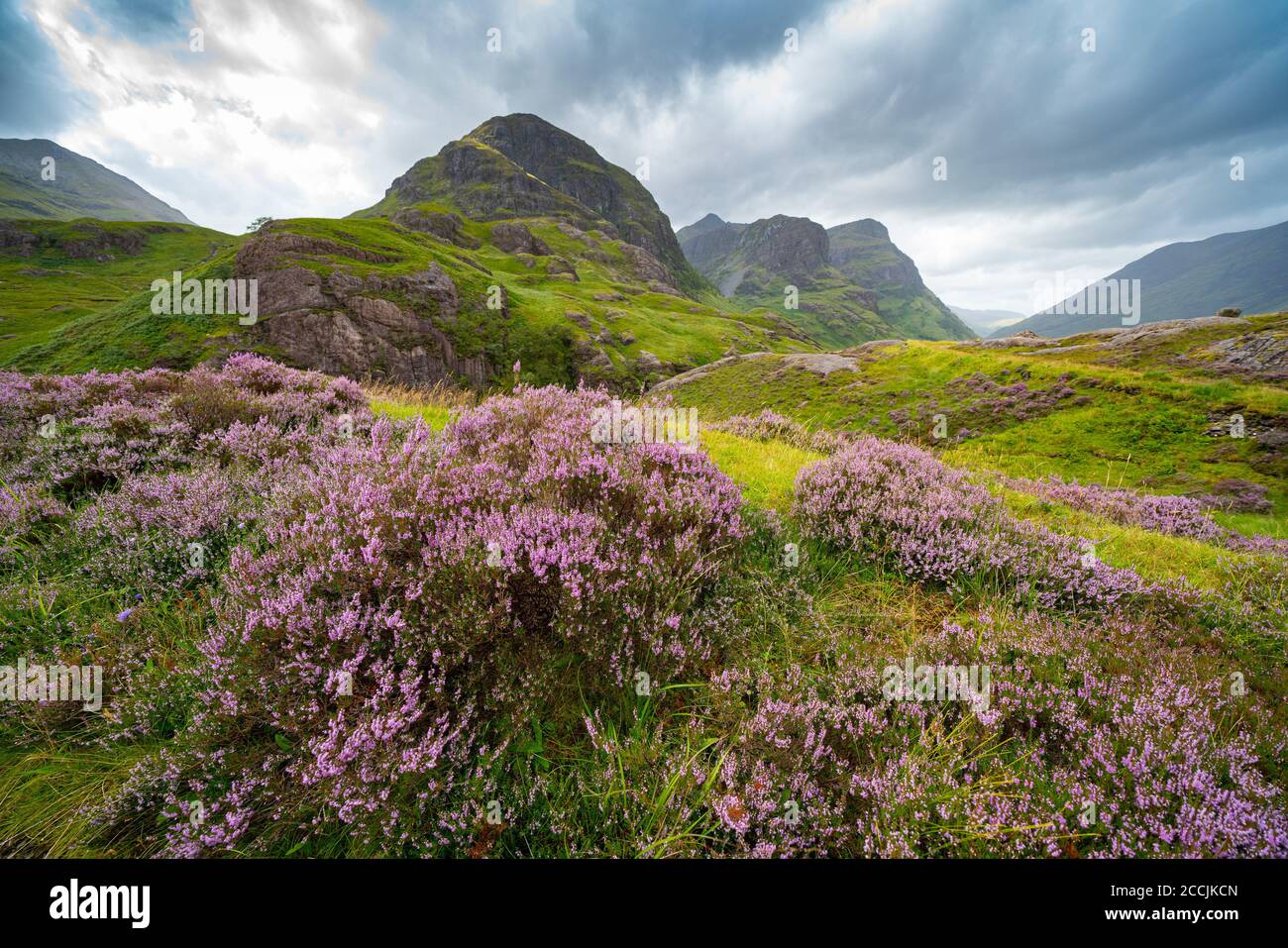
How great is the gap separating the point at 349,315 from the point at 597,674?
1821 inches

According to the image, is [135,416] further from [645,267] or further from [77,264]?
[645,267]

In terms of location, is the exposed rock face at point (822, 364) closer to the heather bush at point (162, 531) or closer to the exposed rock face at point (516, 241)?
the heather bush at point (162, 531)

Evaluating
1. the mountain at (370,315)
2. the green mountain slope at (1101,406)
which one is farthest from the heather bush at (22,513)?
the green mountain slope at (1101,406)

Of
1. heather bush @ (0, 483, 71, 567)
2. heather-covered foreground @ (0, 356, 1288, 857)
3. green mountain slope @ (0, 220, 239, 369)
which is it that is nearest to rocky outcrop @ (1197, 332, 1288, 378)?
heather-covered foreground @ (0, 356, 1288, 857)

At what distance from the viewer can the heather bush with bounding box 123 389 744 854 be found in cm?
205

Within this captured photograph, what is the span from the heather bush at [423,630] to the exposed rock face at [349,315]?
3178 cm

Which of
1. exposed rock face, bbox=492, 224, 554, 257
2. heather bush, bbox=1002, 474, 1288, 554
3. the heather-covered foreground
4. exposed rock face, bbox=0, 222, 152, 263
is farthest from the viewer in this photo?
exposed rock face, bbox=492, 224, 554, 257

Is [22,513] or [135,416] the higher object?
[135,416]

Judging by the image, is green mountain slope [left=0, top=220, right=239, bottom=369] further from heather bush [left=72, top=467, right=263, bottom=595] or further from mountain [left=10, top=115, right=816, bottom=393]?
heather bush [left=72, top=467, right=263, bottom=595]

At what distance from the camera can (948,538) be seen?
4.04m

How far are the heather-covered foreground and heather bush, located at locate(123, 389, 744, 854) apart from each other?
0.02 metres

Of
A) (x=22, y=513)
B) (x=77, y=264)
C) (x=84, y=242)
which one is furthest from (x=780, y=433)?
(x=84, y=242)

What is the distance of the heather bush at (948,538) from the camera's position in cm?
381
